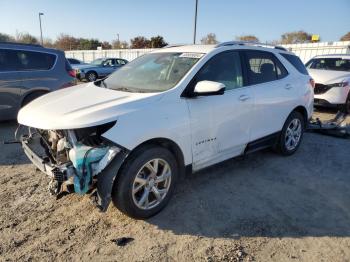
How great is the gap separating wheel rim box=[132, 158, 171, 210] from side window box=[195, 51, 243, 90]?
1108 millimetres

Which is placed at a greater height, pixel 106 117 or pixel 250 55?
pixel 250 55

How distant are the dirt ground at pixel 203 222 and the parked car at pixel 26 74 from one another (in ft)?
8.34

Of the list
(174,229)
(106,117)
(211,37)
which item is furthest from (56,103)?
(211,37)

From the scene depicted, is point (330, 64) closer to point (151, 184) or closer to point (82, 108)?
point (151, 184)

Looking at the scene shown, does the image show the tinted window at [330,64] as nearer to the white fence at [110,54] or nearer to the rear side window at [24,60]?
the rear side window at [24,60]

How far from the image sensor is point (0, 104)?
6816 millimetres

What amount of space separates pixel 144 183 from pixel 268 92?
7.93 ft

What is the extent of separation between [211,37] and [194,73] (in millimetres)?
38756

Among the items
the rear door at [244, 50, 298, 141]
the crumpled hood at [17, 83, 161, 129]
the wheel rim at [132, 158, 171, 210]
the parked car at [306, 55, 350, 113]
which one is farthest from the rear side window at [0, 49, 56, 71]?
the parked car at [306, 55, 350, 113]

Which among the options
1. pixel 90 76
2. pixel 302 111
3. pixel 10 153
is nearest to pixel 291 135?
pixel 302 111

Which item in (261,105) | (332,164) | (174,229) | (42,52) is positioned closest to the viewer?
(174,229)

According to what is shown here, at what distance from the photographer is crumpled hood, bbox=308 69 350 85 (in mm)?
9094

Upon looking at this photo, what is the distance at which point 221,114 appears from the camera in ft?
13.0

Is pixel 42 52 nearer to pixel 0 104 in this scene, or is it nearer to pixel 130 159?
pixel 0 104
